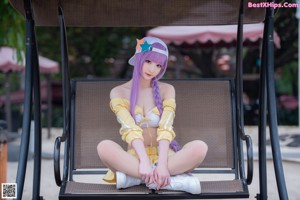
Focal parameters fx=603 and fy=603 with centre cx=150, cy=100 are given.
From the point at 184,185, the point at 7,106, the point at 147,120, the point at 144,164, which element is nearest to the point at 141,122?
the point at 147,120

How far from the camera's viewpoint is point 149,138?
139 inches

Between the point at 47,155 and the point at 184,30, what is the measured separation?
487 cm

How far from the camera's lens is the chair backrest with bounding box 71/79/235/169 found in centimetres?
404

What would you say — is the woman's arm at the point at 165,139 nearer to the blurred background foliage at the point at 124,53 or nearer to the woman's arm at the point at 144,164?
the woman's arm at the point at 144,164

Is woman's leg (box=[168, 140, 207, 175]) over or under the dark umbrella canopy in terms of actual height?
under

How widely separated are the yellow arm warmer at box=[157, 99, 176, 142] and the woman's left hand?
0.70 feet

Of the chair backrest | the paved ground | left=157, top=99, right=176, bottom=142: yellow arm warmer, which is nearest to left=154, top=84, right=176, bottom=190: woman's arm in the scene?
left=157, top=99, right=176, bottom=142: yellow arm warmer

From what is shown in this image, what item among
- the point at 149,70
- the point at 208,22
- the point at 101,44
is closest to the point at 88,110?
the point at 149,70

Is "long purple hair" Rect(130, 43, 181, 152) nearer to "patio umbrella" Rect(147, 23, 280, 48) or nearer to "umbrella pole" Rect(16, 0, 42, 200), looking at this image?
"umbrella pole" Rect(16, 0, 42, 200)

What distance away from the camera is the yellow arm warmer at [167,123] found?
3.39 meters

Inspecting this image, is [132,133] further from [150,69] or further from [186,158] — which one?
[150,69]

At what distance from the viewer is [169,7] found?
13.4 ft

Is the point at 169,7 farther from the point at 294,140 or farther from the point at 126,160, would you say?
the point at 294,140

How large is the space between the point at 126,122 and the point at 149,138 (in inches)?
7.8
